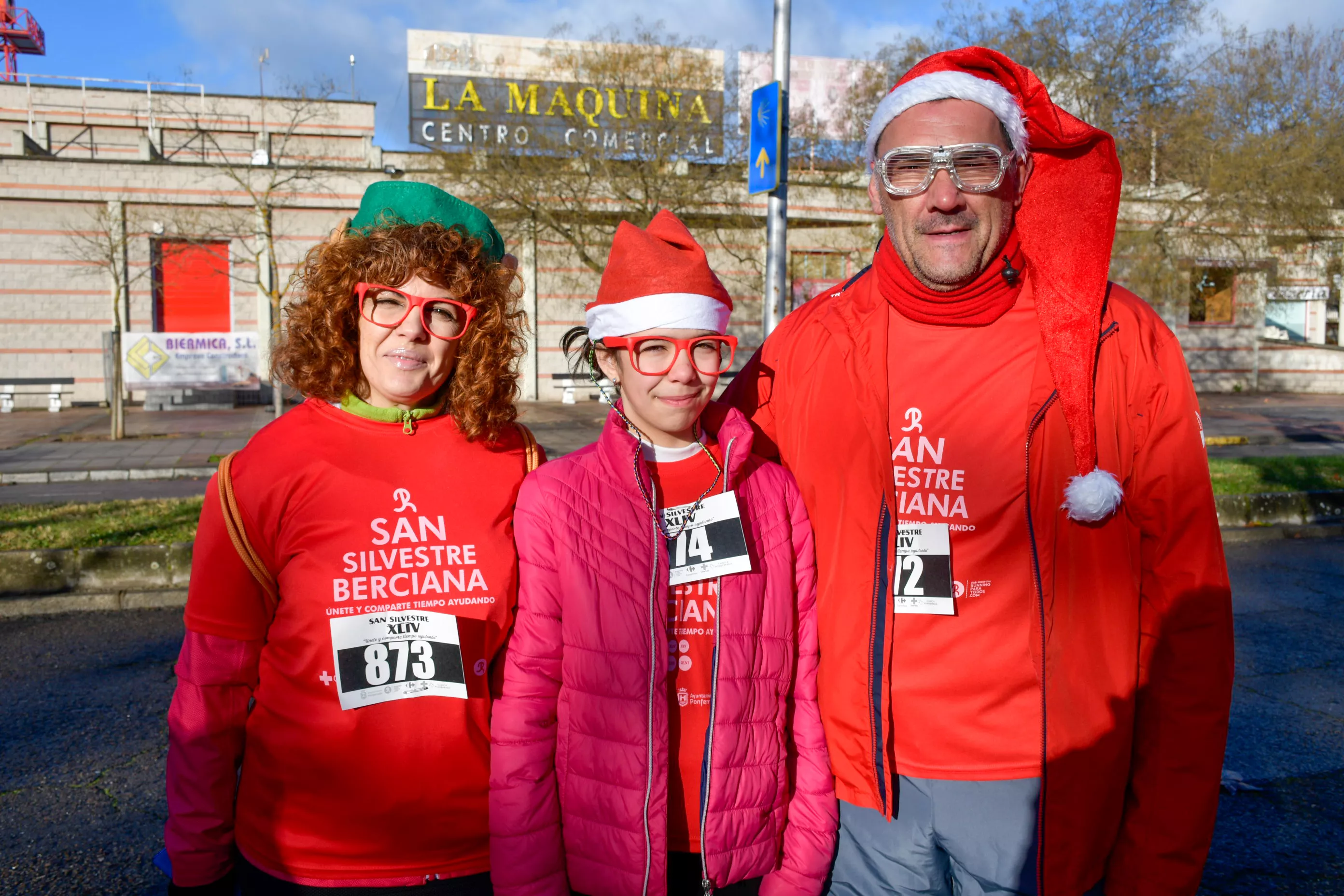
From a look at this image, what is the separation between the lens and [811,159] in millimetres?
23422

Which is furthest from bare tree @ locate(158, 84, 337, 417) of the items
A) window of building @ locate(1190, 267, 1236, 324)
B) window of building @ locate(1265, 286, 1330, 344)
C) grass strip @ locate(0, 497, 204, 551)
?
window of building @ locate(1265, 286, 1330, 344)

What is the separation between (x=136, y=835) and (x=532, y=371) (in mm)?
22335

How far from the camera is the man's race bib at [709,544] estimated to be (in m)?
2.07

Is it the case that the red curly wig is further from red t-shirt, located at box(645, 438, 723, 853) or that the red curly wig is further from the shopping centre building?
the shopping centre building

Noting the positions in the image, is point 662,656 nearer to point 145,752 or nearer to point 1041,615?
point 1041,615

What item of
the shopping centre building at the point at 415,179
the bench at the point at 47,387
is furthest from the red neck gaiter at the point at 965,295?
the bench at the point at 47,387

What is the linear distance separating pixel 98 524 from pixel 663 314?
301 inches

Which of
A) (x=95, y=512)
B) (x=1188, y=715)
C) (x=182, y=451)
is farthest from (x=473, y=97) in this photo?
(x=1188, y=715)

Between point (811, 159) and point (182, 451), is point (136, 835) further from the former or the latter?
point (811, 159)

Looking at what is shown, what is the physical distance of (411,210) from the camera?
2176 millimetres

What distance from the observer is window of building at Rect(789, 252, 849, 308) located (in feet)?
80.4

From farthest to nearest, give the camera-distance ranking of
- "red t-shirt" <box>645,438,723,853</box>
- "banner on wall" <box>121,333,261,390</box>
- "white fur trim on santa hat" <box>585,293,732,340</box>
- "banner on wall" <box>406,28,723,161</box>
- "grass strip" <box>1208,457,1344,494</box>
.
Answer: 1. "banner on wall" <box>121,333,261,390</box>
2. "banner on wall" <box>406,28,723,161</box>
3. "grass strip" <box>1208,457,1344,494</box>
4. "white fur trim on santa hat" <box>585,293,732,340</box>
5. "red t-shirt" <box>645,438,723,853</box>

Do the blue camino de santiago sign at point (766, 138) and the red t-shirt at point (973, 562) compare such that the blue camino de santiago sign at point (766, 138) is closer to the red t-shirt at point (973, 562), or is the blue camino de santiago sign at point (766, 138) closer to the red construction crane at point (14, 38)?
the red t-shirt at point (973, 562)

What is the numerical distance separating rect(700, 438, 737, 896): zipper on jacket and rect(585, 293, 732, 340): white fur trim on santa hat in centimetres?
60
